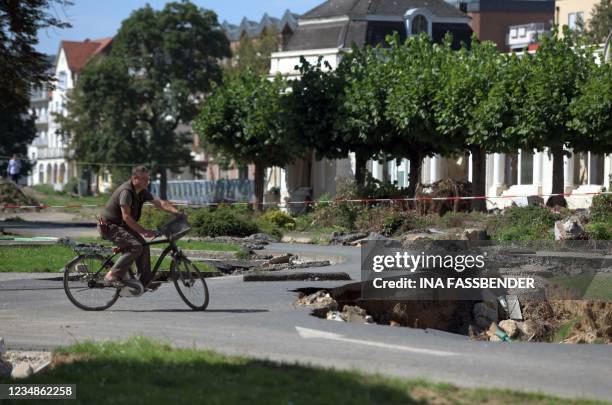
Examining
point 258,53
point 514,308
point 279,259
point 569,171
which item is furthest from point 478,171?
point 258,53

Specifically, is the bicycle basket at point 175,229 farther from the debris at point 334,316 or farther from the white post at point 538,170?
the white post at point 538,170

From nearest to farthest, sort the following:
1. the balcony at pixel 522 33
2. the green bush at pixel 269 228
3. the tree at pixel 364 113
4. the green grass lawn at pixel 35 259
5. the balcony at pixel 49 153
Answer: the green grass lawn at pixel 35 259
the green bush at pixel 269 228
the tree at pixel 364 113
the balcony at pixel 522 33
the balcony at pixel 49 153

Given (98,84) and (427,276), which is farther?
(98,84)

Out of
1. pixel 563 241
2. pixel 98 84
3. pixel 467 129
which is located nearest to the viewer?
pixel 563 241

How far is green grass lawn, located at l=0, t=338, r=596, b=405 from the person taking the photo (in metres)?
9.70

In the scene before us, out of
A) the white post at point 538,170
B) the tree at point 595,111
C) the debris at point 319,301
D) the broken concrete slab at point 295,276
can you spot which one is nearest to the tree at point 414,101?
the tree at point 595,111

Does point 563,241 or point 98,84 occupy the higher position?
point 98,84

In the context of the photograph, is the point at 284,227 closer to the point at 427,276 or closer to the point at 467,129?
the point at 467,129

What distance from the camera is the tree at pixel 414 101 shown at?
45094 millimetres

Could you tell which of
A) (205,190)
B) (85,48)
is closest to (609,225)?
(205,190)

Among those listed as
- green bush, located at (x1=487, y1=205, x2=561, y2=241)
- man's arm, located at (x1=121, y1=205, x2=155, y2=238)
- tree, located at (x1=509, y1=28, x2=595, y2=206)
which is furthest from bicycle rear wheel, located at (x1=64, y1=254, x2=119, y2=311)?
tree, located at (x1=509, y1=28, x2=595, y2=206)

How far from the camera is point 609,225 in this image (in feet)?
103

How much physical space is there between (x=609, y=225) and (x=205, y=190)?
55.0 metres

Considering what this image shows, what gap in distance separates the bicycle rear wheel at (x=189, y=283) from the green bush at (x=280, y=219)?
24.4 meters
